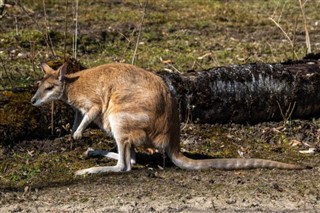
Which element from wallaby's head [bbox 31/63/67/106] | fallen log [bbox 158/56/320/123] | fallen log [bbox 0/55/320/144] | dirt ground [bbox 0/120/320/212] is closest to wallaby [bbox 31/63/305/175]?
wallaby's head [bbox 31/63/67/106]

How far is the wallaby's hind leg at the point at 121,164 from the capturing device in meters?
5.95

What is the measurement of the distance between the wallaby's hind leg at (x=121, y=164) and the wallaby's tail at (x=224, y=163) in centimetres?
33

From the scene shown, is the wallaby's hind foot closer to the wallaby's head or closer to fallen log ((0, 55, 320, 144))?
the wallaby's head

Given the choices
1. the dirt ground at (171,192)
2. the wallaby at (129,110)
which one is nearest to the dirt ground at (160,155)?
the dirt ground at (171,192)

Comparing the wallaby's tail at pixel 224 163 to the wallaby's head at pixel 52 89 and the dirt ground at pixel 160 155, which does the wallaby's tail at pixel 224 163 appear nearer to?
the dirt ground at pixel 160 155

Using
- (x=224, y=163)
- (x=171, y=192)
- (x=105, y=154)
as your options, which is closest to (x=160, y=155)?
(x=105, y=154)

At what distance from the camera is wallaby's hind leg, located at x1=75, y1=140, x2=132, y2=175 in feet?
19.5

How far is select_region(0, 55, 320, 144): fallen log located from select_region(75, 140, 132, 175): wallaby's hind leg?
3.03 ft

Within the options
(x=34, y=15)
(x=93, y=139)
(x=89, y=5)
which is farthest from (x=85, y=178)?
(x=89, y=5)

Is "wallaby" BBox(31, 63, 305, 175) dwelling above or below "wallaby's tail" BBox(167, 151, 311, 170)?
above

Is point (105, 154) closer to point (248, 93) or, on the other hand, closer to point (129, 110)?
point (129, 110)

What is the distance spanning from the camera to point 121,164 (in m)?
6.04

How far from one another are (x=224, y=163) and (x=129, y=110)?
86 cm

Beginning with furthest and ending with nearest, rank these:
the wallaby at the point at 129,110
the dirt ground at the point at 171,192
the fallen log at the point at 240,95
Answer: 1. the fallen log at the point at 240,95
2. the wallaby at the point at 129,110
3. the dirt ground at the point at 171,192
